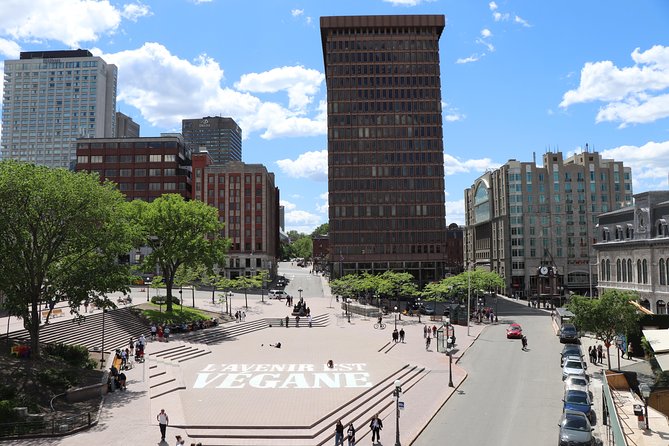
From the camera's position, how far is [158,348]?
45.8 meters

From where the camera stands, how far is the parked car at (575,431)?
78.1 ft

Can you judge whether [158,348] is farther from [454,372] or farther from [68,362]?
[454,372]

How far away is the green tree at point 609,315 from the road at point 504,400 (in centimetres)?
449

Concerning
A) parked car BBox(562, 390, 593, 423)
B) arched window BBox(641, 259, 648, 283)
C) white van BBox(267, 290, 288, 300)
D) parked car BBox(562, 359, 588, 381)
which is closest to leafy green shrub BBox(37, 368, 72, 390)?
parked car BBox(562, 390, 593, 423)

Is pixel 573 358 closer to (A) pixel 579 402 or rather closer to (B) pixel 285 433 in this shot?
(A) pixel 579 402

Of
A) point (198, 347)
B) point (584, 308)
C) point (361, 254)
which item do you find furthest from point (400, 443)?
point (361, 254)

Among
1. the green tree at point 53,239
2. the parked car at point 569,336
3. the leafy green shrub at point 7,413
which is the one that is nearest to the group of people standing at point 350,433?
the leafy green shrub at point 7,413

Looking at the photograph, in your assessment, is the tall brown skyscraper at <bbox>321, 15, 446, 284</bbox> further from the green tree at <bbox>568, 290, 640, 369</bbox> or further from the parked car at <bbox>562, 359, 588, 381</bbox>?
the parked car at <bbox>562, 359, 588, 381</bbox>

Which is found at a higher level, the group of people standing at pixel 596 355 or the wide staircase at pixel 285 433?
the group of people standing at pixel 596 355

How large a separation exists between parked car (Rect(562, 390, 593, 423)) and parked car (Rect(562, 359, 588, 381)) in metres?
6.47

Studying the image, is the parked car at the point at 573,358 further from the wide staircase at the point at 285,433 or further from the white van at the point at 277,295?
the white van at the point at 277,295

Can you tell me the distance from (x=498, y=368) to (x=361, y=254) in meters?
80.2

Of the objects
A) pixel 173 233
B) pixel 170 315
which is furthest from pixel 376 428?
pixel 173 233

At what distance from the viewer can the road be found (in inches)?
1028
